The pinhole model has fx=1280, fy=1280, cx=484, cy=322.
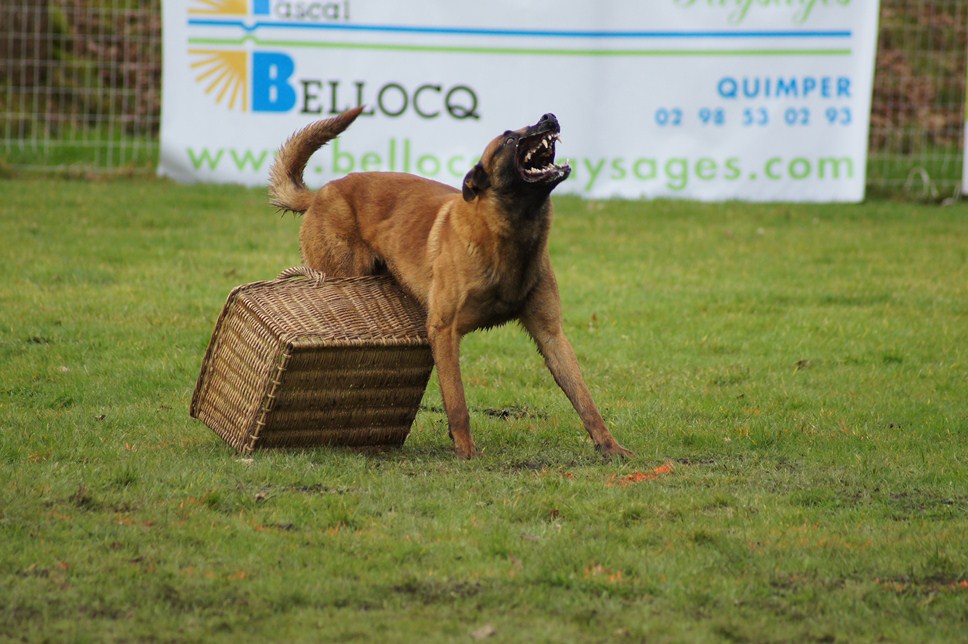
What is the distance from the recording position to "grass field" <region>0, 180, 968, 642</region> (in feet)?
11.9

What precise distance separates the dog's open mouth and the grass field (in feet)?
3.92

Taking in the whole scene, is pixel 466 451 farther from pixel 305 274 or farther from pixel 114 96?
pixel 114 96

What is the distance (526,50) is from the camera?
12.8 m

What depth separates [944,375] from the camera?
7.30 meters

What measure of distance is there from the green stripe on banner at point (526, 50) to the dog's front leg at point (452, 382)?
7.81 m

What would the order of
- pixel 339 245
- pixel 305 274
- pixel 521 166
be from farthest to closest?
pixel 339 245 → pixel 305 274 → pixel 521 166

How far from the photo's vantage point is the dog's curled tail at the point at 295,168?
647 centimetres

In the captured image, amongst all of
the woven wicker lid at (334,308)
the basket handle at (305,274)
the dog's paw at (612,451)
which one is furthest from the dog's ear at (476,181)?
the dog's paw at (612,451)

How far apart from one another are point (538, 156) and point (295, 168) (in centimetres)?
169

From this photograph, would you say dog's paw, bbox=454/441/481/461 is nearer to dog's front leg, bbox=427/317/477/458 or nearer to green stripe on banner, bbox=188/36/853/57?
dog's front leg, bbox=427/317/477/458

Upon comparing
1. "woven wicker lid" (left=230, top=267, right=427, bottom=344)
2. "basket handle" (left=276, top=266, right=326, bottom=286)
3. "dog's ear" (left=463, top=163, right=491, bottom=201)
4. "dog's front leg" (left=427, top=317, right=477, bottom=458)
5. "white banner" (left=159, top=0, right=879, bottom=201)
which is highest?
"white banner" (left=159, top=0, right=879, bottom=201)

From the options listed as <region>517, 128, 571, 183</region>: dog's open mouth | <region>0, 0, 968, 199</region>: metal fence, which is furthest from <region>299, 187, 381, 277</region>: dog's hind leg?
<region>0, 0, 968, 199</region>: metal fence

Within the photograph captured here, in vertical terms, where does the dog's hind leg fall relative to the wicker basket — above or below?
above

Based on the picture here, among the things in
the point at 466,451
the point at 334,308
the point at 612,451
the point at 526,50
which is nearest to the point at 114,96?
the point at 526,50
